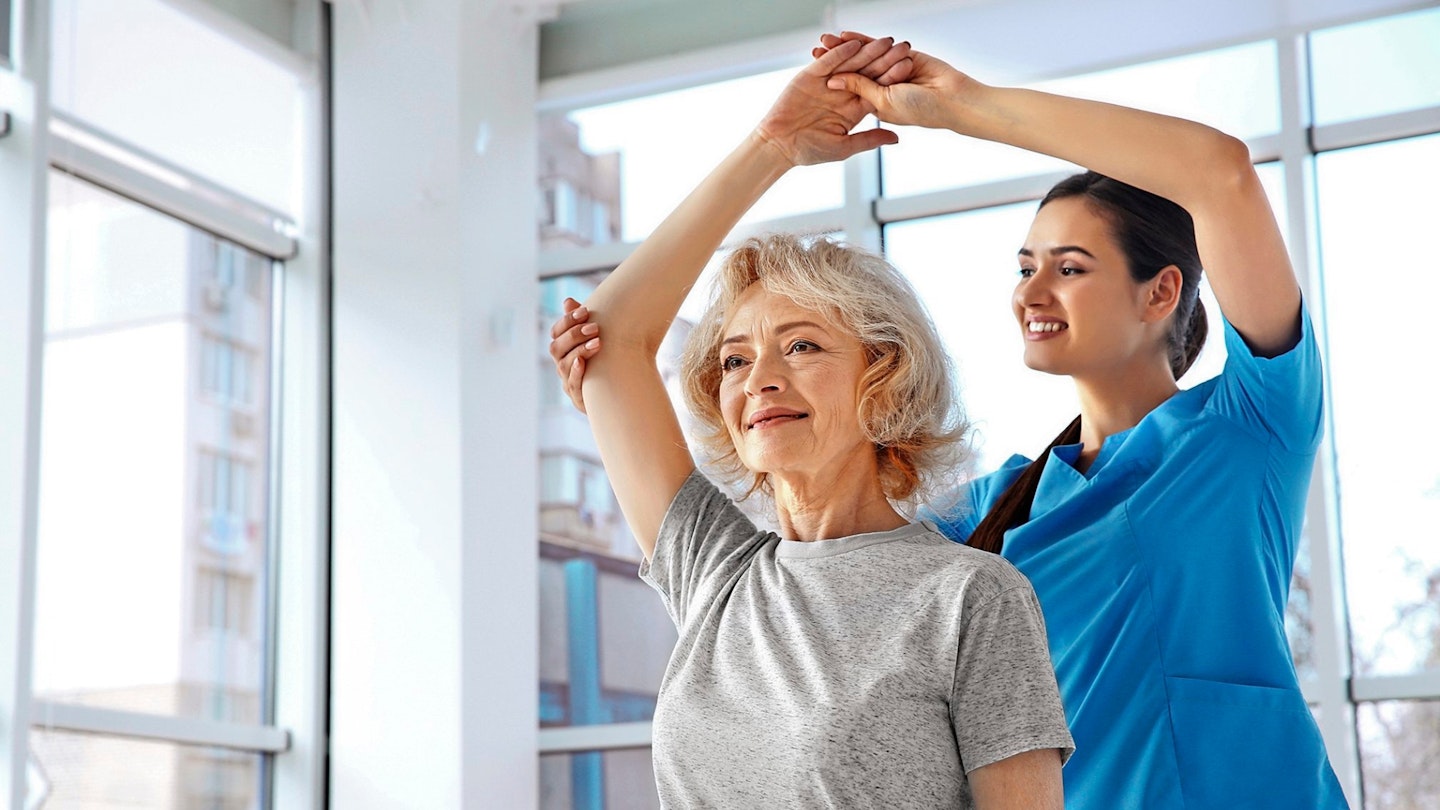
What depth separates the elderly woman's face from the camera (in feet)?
4.68

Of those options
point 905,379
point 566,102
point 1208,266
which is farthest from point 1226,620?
point 566,102

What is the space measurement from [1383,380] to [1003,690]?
2.83 metres

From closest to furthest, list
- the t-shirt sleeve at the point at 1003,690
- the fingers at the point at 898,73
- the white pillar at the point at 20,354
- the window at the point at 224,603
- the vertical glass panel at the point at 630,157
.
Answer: the t-shirt sleeve at the point at 1003,690 < the fingers at the point at 898,73 < the white pillar at the point at 20,354 < the window at the point at 224,603 < the vertical glass panel at the point at 630,157

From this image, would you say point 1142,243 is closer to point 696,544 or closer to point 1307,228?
point 696,544

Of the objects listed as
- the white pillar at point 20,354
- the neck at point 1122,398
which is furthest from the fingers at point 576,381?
the white pillar at point 20,354

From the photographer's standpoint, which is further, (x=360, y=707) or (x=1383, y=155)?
(x=360, y=707)

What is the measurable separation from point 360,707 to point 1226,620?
9.29ft

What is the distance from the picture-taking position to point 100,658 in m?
3.67

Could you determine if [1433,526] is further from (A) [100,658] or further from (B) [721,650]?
(A) [100,658]

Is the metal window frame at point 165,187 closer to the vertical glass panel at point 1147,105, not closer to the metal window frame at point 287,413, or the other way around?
the metal window frame at point 287,413

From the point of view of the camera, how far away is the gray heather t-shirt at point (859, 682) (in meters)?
1.23

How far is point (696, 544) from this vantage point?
4.89 ft

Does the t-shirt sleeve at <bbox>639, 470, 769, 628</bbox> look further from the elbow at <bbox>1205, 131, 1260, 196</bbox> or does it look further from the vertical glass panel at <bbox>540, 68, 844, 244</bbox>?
the vertical glass panel at <bbox>540, 68, 844, 244</bbox>

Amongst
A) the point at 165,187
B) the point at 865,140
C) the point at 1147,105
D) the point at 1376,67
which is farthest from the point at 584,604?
the point at 865,140
